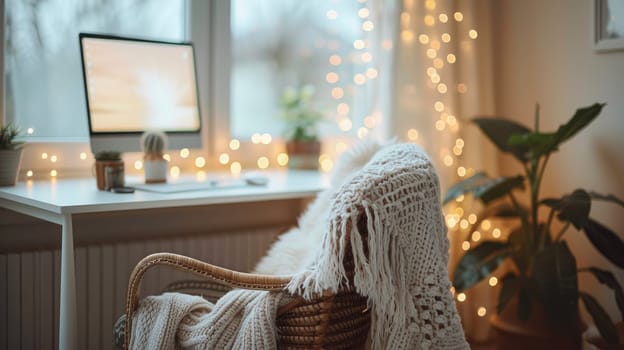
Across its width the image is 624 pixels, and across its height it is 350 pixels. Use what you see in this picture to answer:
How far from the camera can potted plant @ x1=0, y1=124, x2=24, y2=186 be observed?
6.70ft

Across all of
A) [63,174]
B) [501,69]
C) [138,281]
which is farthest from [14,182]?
[501,69]

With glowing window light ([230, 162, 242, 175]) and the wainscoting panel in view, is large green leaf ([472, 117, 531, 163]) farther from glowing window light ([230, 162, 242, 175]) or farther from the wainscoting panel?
the wainscoting panel

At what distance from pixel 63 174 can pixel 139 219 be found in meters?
0.28

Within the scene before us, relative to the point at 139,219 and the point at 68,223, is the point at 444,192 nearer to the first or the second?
the point at 139,219

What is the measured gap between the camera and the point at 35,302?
214 centimetres

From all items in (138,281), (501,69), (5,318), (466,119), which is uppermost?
(501,69)

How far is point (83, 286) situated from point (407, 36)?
1.46 m

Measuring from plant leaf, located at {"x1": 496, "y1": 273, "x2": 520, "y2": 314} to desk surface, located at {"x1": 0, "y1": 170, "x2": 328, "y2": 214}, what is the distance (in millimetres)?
759

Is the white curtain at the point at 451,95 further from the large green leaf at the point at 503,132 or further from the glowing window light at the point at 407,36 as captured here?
the large green leaf at the point at 503,132

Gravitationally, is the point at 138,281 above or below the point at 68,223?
below

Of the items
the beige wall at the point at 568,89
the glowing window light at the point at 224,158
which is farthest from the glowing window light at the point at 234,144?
the beige wall at the point at 568,89

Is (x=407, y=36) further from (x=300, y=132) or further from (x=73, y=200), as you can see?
(x=73, y=200)

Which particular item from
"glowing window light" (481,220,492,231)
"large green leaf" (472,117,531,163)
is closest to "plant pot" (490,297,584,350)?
"glowing window light" (481,220,492,231)

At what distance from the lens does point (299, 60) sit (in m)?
2.93
